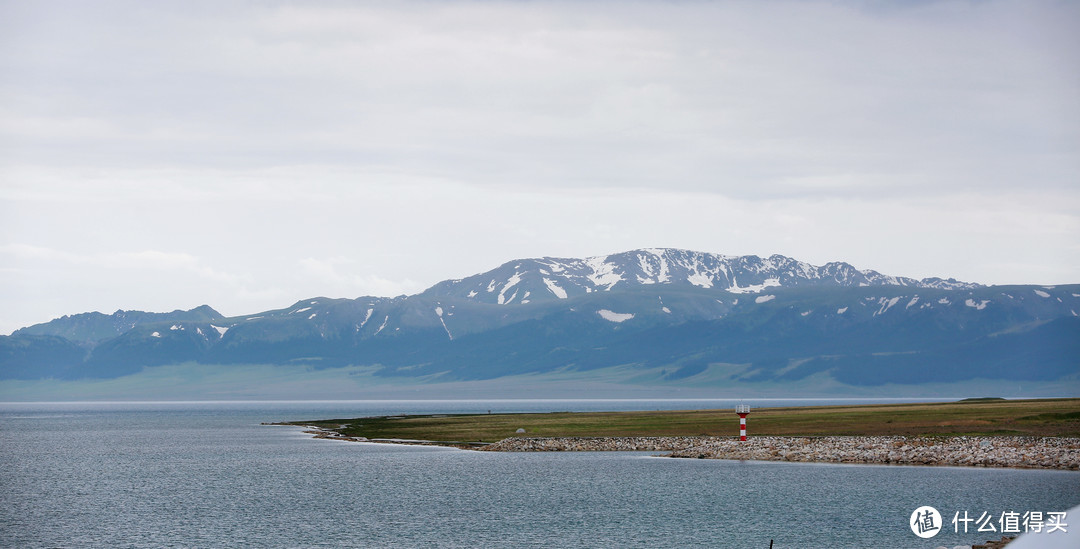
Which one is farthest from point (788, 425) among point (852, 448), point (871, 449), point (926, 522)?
point (926, 522)

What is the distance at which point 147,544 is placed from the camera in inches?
2144

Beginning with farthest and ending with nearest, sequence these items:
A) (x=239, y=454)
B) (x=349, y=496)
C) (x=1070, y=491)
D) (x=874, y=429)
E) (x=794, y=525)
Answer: (x=239, y=454) < (x=874, y=429) < (x=349, y=496) < (x=1070, y=491) < (x=794, y=525)

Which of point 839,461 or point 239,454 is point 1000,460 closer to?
point 839,461

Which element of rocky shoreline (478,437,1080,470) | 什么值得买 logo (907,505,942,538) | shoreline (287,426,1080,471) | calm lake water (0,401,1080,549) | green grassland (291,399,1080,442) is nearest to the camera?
什么值得买 logo (907,505,942,538)

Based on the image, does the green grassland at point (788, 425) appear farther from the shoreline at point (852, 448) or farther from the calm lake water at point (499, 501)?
the calm lake water at point (499, 501)

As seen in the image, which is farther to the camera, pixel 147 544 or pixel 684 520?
pixel 684 520

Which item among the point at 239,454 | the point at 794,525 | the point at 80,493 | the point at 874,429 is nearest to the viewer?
the point at 794,525

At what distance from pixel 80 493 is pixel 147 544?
1135 inches

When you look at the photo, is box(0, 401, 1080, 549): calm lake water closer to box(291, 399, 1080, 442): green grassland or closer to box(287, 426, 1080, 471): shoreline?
box(287, 426, 1080, 471): shoreline

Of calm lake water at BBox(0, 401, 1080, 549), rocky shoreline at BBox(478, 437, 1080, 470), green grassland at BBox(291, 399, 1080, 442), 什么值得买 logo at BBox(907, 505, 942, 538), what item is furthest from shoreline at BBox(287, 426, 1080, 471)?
什么值得买 logo at BBox(907, 505, 942, 538)

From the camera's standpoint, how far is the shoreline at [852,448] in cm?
8375

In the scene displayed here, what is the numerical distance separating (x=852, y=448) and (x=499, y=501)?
1509 inches

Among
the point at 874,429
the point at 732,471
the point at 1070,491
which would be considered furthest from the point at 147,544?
the point at 874,429

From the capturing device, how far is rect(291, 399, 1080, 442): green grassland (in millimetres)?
102500
